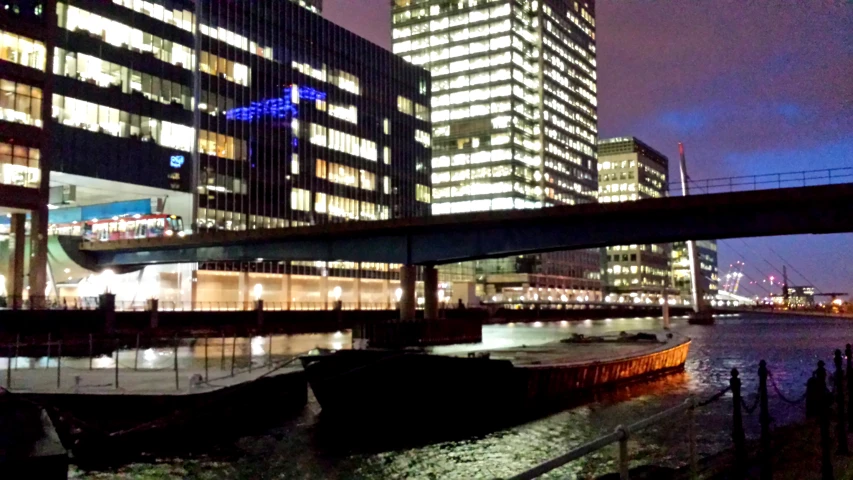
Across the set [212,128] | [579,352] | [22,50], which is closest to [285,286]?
[212,128]

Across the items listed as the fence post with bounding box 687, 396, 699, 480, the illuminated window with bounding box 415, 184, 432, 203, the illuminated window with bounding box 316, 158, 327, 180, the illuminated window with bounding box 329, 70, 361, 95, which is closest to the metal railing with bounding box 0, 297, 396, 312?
the illuminated window with bounding box 316, 158, 327, 180

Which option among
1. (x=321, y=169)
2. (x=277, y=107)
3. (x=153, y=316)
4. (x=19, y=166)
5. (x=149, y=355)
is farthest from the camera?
(x=321, y=169)

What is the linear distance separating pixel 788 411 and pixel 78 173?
7521 centimetres

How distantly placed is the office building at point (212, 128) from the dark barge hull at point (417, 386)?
52775mm

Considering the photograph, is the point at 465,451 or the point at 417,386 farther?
the point at 417,386

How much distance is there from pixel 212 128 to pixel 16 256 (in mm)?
→ 37574

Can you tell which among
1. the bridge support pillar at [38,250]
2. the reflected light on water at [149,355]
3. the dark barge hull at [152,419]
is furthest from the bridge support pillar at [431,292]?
the bridge support pillar at [38,250]

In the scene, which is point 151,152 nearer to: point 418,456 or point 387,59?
point 387,59

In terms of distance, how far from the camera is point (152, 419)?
868 inches

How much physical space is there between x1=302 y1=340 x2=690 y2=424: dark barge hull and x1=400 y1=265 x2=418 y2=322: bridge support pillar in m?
30.9

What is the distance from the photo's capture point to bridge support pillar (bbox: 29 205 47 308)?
220ft

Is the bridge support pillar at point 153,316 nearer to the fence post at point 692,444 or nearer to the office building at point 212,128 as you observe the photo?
the office building at point 212,128

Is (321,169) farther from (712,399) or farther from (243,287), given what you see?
(712,399)

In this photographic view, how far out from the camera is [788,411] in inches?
1077
